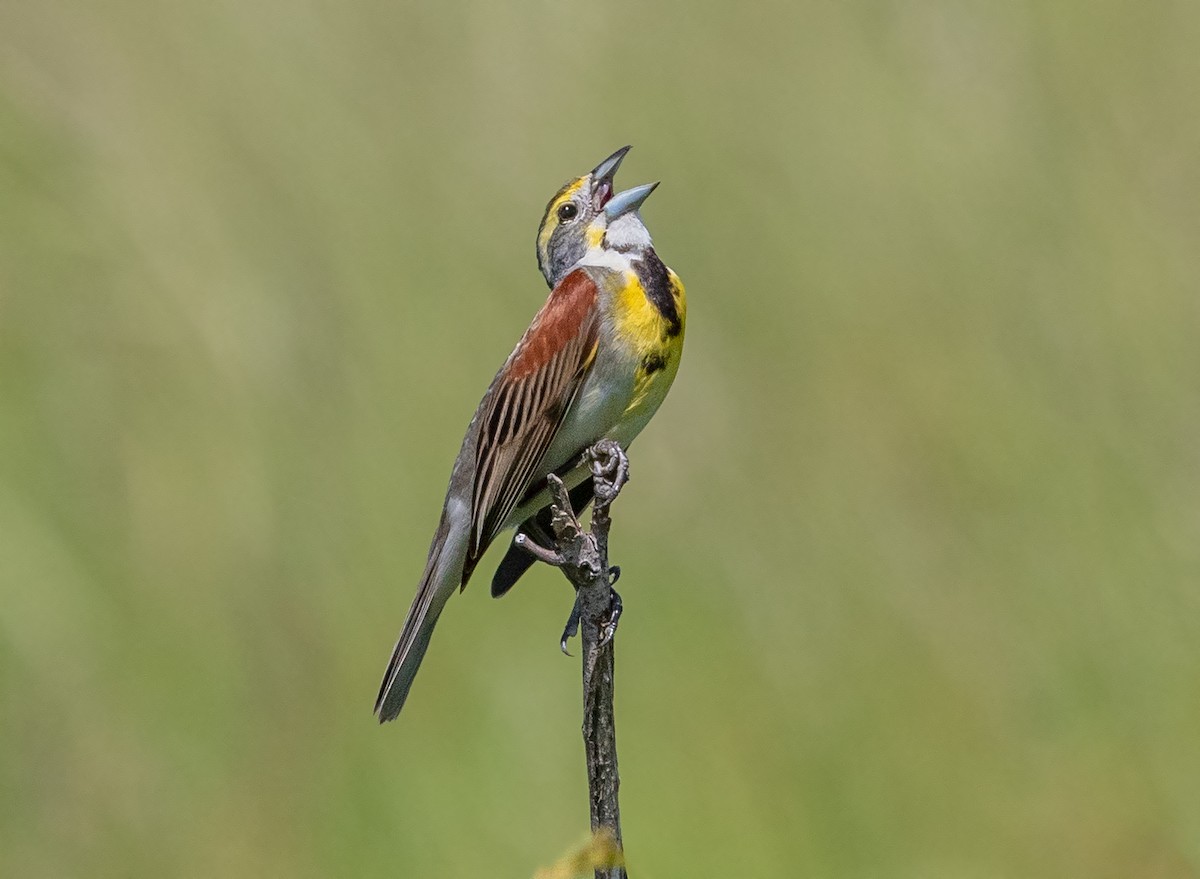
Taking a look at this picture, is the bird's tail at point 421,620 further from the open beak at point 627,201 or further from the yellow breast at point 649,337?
the open beak at point 627,201

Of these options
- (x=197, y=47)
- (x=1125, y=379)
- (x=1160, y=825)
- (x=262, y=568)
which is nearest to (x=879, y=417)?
(x=1125, y=379)

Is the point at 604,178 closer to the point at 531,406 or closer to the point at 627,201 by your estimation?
the point at 627,201

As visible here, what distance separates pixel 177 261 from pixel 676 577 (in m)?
1.70

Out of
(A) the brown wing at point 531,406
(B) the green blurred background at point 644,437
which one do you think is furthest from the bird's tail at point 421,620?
(B) the green blurred background at point 644,437

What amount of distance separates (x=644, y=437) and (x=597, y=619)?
1.85 meters

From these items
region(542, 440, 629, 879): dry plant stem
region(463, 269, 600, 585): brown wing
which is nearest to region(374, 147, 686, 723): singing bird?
region(463, 269, 600, 585): brown wing

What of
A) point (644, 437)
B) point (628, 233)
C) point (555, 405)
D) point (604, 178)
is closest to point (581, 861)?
point (555, 405)

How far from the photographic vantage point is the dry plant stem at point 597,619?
2.14 meters

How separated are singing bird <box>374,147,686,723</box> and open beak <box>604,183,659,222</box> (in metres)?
0.17

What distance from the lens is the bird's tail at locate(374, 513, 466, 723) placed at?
3.20m

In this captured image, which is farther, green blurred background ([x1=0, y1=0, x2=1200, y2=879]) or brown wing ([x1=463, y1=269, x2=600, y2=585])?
green blurred background ([x1=0, y1=0, x2=1200, y2=879])

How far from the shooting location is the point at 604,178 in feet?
12.2

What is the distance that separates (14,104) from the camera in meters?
4.33

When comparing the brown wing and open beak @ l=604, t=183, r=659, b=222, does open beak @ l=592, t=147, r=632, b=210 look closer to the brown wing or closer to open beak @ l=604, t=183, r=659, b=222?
open beak @ l=604, t=183, r=659, b=222
